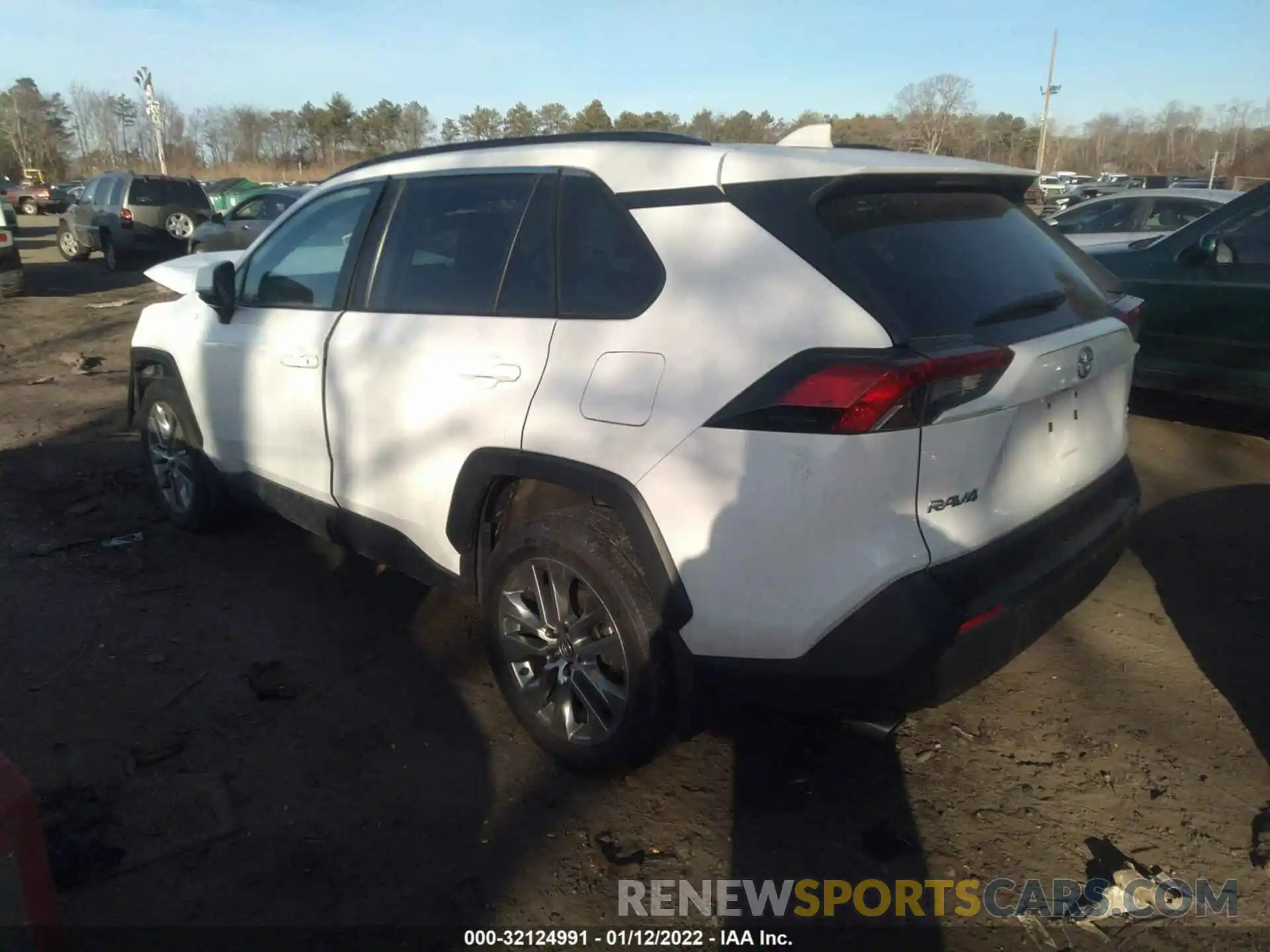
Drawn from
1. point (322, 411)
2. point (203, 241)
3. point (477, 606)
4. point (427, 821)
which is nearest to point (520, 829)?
point (427, 821)

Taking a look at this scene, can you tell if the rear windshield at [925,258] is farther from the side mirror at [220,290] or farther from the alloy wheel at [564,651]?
the side mirror at [220,290]

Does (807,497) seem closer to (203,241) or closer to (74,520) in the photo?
(74,520)

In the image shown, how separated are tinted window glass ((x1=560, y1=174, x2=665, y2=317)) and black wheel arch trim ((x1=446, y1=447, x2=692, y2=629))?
1.52 ft

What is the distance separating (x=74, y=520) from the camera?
5.22m

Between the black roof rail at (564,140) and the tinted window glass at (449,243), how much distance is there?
0.47 feet

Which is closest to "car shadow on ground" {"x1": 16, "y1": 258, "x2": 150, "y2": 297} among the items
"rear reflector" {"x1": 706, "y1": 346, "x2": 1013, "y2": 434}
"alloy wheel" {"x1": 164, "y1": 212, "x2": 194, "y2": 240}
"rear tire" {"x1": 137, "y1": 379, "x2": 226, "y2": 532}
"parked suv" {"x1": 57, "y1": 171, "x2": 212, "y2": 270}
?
"parked suv" {"x1": 57, "y1": 171, "x2": 212, "y2": 270}

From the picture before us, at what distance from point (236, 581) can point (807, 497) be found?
322 cm

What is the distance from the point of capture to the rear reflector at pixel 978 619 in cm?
237

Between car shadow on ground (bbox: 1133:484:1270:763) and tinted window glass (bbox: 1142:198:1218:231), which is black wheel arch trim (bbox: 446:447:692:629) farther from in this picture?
tinted window glass (bbox: 1142:198:1218:231)

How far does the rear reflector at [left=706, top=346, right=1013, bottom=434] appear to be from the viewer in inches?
86.9

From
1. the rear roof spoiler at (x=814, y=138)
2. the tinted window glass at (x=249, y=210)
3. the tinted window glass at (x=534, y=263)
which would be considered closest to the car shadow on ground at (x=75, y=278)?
the tinted window glass at (x=249, y=210)

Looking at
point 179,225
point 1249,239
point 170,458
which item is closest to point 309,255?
point 170,458

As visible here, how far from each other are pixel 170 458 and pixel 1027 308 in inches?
167

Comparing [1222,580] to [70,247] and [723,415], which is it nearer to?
[723,415]
